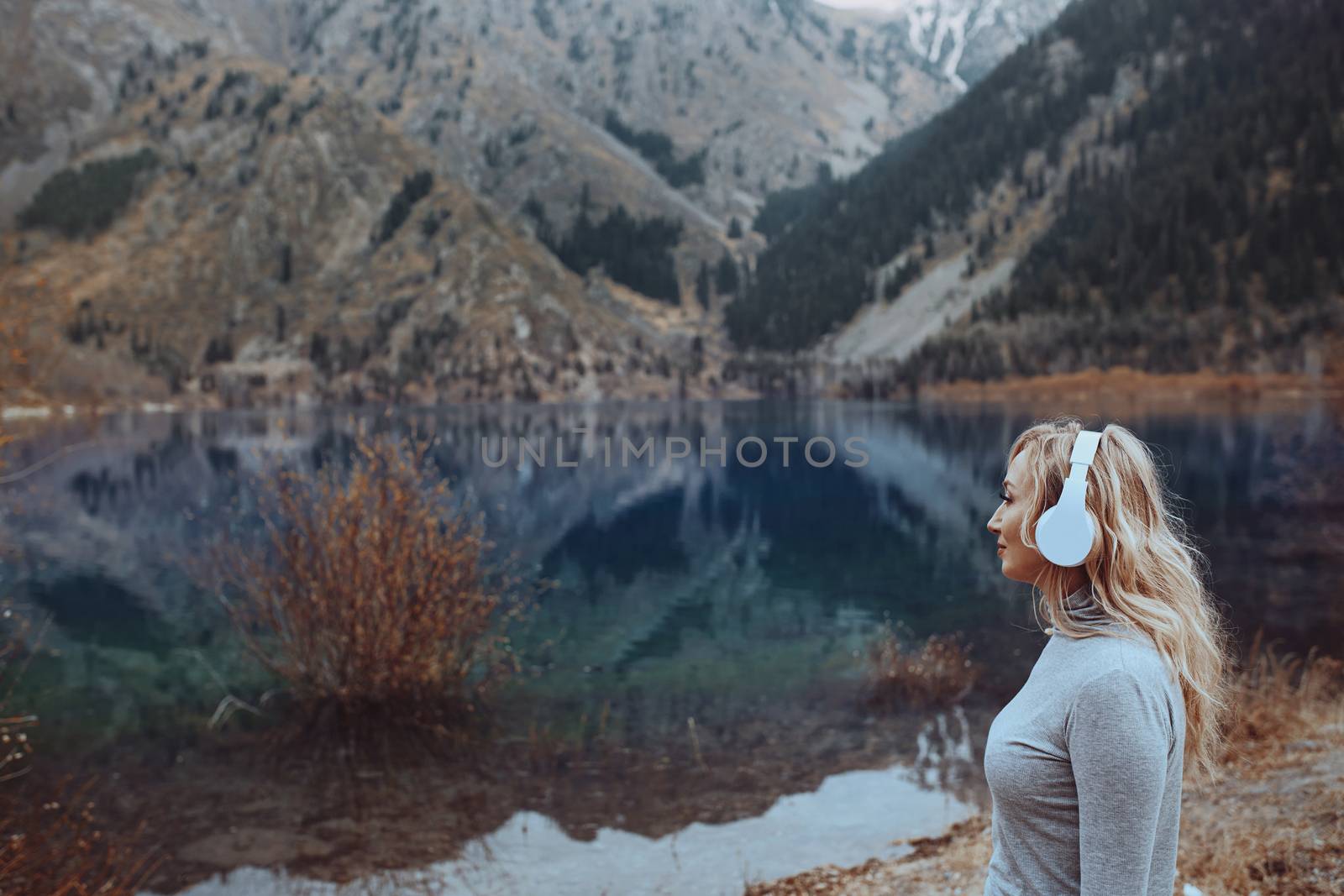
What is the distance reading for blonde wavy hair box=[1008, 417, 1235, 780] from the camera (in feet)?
6.52

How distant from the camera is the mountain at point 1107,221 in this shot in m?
79.6

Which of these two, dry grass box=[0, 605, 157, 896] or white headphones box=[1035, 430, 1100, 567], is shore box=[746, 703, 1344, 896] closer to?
white headphones box=[1035, 430, 1100, 567]

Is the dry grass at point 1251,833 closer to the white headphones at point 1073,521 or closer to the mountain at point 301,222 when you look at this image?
the white headphones at point 1073,521

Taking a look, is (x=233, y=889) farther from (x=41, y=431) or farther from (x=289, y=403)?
(x=289, y=403)

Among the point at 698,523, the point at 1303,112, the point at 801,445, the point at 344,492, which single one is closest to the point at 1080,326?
the point at 1303,112

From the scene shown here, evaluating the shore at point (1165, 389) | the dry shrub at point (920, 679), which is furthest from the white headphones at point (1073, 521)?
the shore at point (1165, 389)

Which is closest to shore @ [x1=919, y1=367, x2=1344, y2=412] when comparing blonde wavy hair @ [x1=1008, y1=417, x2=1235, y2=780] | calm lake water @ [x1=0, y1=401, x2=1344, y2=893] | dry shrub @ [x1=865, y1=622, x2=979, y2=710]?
calm lake water @ [x1=0, y1=401, x2=1344, y2=893]

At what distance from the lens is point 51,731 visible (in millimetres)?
10758

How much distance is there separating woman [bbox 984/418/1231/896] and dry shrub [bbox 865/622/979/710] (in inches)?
368

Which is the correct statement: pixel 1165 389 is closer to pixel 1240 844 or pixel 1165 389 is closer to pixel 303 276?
pixel 1240 844

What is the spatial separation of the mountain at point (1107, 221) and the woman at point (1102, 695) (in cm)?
8260

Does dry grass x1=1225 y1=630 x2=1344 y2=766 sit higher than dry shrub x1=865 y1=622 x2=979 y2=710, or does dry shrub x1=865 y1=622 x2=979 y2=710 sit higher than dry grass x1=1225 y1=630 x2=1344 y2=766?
dry grass x1=1225 y1=630 x2=1344 y2=766

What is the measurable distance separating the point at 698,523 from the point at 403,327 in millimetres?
94105

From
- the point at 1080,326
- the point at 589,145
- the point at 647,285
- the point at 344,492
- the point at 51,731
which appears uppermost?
the point at 589,145
